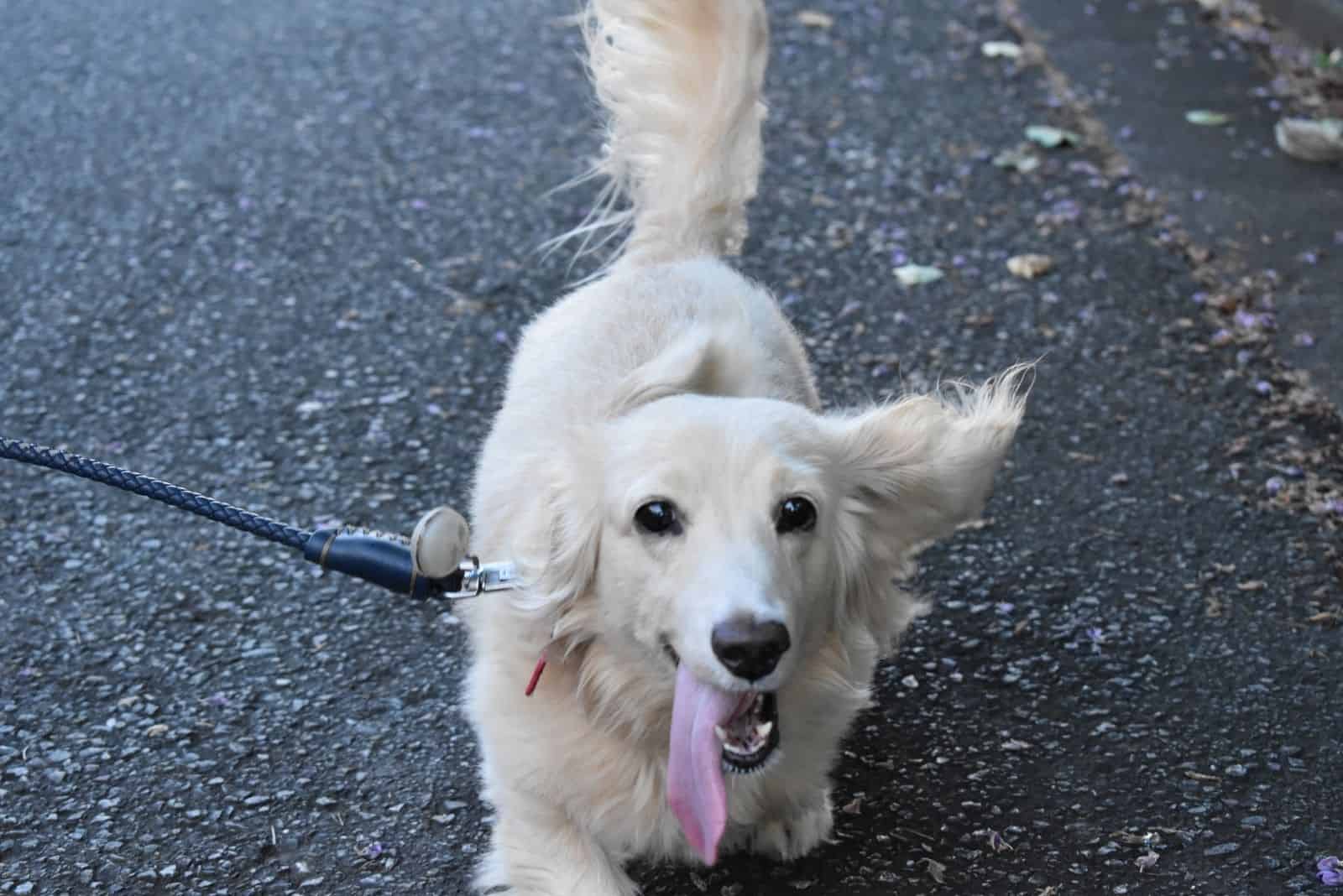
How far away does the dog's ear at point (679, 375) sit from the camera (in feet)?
8.32

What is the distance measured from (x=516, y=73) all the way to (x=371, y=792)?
14.3 feet

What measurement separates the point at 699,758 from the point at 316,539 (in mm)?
711

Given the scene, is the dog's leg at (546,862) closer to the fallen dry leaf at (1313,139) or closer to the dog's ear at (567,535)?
the dog's ear at (567,535)

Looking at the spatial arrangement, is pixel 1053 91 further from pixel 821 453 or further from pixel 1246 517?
pixel 821 453

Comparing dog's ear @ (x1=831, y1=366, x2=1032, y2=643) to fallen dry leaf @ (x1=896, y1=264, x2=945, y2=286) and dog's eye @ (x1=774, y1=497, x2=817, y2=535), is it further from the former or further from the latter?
fallen dry leaf @ (x1=896, y1=264, x2=945, y2=286)

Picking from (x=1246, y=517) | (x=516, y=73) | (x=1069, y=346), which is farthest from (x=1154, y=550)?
(x=516, y=73)

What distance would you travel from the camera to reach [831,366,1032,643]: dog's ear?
2.51 metres

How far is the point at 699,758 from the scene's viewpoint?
2.29m

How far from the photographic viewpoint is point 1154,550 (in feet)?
12.0

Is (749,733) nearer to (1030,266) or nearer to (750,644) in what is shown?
(750,644)

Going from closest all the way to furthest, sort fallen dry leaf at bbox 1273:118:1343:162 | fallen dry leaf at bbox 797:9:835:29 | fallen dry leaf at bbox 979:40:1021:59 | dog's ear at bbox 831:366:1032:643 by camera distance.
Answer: dog's ear at bbox 831:366:1032:643, fallen dry leaf at bbox 1273:118:1343:162, fallen dry leaf at bbox 979:40:1021:59, fallen dry leaf at bbox 797:9:835:29

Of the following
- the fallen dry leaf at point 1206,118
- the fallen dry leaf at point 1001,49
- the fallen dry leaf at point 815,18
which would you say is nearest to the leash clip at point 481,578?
the fallen dry leaf at point 1206,118

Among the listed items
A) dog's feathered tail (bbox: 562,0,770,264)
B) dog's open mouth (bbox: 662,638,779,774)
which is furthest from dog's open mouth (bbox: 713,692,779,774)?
dog's feathered tail (bbox: 562,0,770,264)

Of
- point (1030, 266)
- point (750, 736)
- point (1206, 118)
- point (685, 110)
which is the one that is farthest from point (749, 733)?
point (1206, 118)
